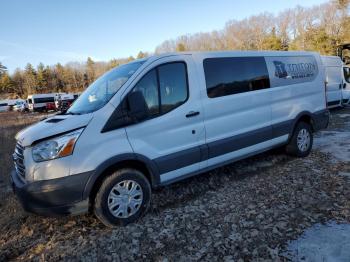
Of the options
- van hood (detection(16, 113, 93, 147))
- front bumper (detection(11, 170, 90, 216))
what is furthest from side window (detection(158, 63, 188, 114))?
front bumper (detection(11, 170, 90, 216))

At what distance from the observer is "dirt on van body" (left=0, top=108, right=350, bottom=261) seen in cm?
327

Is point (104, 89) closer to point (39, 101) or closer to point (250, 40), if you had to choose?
point (39, 101)

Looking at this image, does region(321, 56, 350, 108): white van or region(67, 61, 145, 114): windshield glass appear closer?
region(67, 61, 145, 114): windshield glass

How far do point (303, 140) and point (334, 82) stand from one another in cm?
822

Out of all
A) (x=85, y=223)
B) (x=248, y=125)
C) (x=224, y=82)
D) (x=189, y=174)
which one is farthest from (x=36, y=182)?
(x=248, y=125)

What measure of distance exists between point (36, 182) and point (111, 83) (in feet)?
5.47

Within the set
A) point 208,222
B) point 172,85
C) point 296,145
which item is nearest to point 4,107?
point 296,145

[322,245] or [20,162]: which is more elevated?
[20,162]

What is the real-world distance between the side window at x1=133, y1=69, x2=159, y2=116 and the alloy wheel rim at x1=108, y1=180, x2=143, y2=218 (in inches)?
38.8

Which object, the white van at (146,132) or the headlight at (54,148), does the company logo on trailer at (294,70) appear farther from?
the headlight at (54,148)

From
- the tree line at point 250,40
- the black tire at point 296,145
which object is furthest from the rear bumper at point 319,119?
the tree line at point 250,40

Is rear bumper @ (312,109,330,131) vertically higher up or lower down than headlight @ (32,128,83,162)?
lower down

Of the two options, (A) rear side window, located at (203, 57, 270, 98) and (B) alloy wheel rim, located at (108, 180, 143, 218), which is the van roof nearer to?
(A) rear side window, located at (203, 57, 270, 98)

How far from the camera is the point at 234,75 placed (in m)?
4.88
